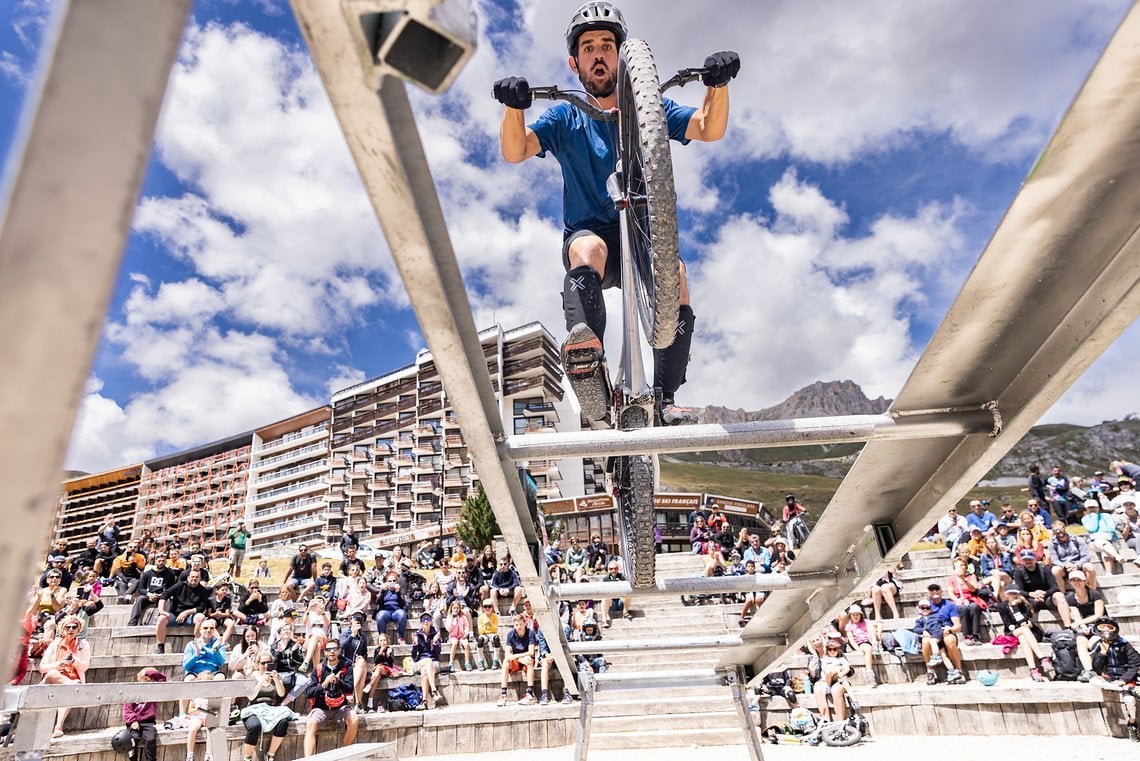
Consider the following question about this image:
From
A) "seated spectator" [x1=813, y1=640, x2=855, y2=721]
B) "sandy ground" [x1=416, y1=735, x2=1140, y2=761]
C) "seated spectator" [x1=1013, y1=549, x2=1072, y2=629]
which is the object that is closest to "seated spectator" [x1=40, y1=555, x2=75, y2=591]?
"sandy ground" [x1=416, y1=735, x2=1140, y2=761]

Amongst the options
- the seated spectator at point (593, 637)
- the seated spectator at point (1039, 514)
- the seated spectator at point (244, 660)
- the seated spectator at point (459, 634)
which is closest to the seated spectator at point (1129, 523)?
the seated spectator at point (1039, 514)

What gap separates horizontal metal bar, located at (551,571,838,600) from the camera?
10.1 ft

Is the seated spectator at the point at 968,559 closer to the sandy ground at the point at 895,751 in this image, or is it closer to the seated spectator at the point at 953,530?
the seated spectator at the point at 953,530

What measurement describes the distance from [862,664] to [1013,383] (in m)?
9.63

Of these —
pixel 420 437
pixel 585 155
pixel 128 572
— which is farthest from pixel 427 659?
pixel 420 437

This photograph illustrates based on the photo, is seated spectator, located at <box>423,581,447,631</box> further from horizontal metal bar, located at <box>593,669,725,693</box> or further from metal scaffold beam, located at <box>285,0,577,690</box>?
metal scaffold beam, located at <box>285,0,577,690</box>

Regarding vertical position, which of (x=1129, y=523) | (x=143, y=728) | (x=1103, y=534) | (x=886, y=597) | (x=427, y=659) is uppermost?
(x=1129, y=523)

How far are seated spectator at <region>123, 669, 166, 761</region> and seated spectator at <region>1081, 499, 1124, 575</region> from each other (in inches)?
514

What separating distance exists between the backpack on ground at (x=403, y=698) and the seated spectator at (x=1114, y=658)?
858 centimetres

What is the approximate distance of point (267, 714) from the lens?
846 centimetres

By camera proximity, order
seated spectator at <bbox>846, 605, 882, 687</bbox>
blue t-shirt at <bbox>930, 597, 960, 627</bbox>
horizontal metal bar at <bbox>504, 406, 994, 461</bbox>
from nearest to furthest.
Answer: horizontal metal bar at <bbox>504, 406, 994, 461</bbox> → blue t-shirt at <bbox>930, 597, 960, 627</bbox> → seated spectator at <bbox>846, 605, 882, 687</bbox>

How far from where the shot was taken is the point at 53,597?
1093 centimetres

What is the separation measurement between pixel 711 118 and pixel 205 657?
8.95 metres

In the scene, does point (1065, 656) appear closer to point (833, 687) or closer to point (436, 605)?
point (833, 687)
